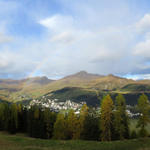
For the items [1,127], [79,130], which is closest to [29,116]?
[1,127]

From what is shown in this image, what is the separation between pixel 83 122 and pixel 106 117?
10346mm

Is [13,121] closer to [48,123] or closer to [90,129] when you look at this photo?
[48,123]

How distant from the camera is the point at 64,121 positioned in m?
59.8

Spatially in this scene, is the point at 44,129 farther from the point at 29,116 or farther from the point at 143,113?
the point at 143,113

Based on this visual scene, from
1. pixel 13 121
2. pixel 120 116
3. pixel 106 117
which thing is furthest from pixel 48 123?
pixel 120 116

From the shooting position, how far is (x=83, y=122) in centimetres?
5328

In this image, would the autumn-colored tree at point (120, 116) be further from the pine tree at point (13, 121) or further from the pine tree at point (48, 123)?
the pine tree at point (13, 121)

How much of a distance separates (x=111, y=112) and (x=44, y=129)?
3195 centimetres

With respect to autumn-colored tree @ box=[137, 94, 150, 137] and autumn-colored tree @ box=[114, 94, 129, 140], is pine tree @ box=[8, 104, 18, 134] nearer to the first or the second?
autumn-colored tree @ box=[114, 94, 129, 140]

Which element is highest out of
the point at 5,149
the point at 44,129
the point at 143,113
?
the point at 143,113

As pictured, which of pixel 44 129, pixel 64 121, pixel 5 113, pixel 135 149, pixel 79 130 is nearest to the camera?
Result: pixel 135 149

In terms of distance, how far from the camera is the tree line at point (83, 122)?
4481cm

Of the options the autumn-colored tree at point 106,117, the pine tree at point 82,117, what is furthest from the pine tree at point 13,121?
the autumn-colored tree at point 106,117

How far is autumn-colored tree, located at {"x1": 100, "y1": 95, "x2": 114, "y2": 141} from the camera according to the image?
1827 inches
